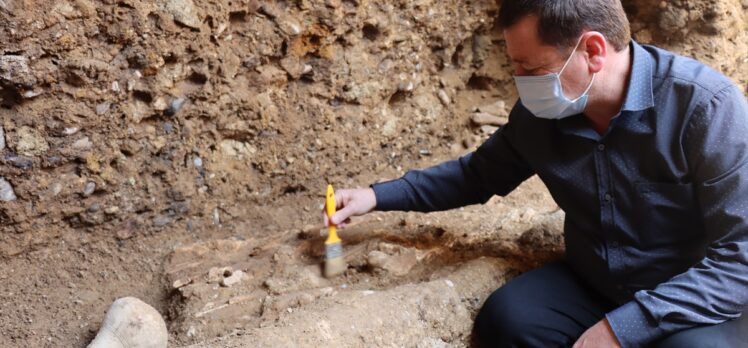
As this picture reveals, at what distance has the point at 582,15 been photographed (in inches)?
74.1

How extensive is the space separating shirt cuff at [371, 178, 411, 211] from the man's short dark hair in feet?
2.44

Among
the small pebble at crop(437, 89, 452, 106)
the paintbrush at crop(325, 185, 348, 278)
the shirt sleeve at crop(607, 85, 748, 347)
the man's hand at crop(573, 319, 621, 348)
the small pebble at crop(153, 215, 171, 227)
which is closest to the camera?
the shirt sleeve at crop(607, 85, 748, 347)

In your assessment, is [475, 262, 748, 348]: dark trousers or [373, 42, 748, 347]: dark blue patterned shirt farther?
[475, 262, 748, 348]: dark trousers

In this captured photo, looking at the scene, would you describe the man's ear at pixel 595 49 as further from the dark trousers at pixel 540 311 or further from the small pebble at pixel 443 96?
the small pebble at pixel 443 96

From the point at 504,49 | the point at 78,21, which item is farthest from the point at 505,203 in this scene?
the point at 78,21

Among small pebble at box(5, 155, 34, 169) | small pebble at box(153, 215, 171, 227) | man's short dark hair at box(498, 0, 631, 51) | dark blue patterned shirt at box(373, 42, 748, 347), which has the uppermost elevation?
man's short dark hair at box(498, 0, 631, 51)

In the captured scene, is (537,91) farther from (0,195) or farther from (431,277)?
(0,195)

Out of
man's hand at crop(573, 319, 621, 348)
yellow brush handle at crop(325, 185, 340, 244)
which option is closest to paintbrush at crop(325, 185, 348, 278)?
yellow brush handle at crop(325, 185, 340, 244)

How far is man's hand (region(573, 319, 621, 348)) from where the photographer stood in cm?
193

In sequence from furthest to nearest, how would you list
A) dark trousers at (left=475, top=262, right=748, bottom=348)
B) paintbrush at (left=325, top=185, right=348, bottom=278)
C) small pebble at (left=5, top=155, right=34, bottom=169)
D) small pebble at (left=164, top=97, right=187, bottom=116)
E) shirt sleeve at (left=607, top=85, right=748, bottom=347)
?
1. small pebble at (left=164, top=97, right=187, bottom=116)
2. paintbrush at (left=325, top=185, right=348, bottom=278)
3. small pebble at (left=5, top=155, right=34, bottom=169)
4. dark trousers at (left=475, top=262, right=748, bottom=348)
5. shirt sleeve at (left=607, top=85, right=748, bottom=347)

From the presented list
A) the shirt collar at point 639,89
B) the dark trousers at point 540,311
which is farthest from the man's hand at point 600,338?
the shirt collar at point 639,89

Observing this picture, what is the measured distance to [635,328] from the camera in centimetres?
191

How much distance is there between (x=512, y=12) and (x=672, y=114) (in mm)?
501

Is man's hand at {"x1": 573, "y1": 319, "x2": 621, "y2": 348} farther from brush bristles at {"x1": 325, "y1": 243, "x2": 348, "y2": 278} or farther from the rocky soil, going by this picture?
brush bristles at {"x1": 325, "y1": 243, "x2": 348, "y2": 278}
